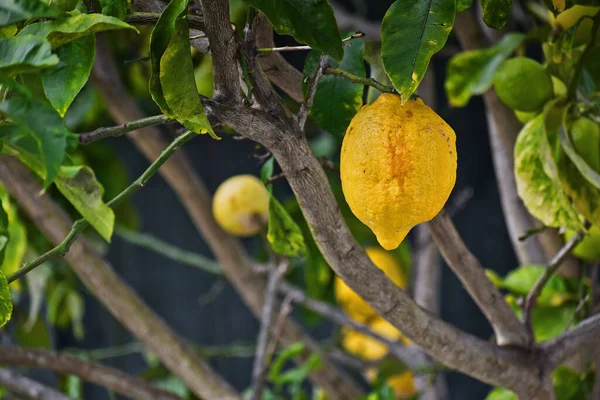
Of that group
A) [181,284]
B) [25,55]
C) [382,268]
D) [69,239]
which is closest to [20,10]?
[25,55]

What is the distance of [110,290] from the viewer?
769 millimetres

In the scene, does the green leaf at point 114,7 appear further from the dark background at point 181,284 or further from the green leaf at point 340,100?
the dark background at point 181,284

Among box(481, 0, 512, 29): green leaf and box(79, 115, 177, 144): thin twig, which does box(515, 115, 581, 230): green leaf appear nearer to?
box(481, 0, 512, 29): green leaf

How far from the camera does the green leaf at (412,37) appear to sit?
330 mm

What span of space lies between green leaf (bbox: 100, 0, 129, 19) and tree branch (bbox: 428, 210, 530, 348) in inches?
9.5

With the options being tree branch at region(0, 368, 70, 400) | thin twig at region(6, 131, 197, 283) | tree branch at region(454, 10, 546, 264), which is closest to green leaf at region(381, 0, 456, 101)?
thin twig at region(6, 131, 197, 283)

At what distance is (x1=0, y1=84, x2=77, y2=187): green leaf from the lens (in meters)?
0.26

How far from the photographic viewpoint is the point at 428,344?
468 millimetres

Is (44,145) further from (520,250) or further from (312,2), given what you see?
(520,250)

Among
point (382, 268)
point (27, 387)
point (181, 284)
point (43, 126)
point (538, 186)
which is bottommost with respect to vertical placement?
point (181, 284)

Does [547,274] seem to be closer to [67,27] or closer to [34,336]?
[67,27]

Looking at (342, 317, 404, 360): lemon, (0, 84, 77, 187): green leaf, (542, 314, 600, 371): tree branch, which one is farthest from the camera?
(342, 317, 404, 360): lemon

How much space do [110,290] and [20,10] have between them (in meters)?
0.54

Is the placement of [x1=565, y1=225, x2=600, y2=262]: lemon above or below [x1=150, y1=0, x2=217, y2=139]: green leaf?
below
